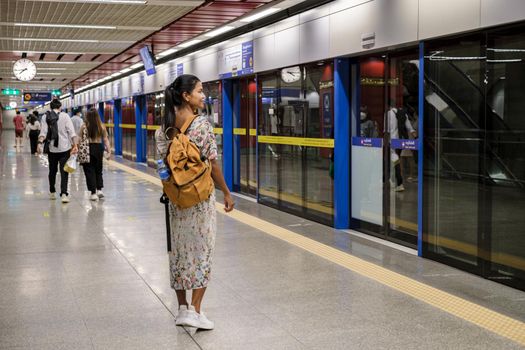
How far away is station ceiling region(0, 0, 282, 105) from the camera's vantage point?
9523 mm

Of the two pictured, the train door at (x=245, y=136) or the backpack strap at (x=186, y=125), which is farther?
the train door at (x=245, y=136)

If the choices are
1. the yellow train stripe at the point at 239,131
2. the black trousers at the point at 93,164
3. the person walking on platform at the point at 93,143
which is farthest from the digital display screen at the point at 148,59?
the black trousers at the point at 93,164

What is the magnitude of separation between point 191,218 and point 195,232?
0.09 metres

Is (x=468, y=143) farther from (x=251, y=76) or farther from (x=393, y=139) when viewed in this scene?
(x=251, y=76)

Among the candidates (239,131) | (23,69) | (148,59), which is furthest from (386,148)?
(23,69)

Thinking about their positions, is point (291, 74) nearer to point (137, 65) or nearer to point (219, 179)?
point (219, 179)

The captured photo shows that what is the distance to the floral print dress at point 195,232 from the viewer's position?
4234 mm

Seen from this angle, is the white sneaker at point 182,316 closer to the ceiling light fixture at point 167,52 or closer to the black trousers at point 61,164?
the black trousers at point 61,164

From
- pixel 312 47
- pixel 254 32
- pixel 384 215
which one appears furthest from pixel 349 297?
pixel 254 32

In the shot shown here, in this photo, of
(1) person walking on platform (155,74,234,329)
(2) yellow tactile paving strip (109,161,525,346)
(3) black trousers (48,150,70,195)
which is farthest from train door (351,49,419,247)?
(3) black trousers (48,150,70,195)

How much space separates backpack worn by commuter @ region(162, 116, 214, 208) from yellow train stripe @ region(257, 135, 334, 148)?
14.3ft

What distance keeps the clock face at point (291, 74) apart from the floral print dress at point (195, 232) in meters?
5.12

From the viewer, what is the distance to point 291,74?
9508mm

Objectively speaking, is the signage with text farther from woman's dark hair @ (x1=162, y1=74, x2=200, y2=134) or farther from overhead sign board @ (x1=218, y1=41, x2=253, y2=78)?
woman's dark hair @ (x1=162, y1=74, x2=200, y2=134)
